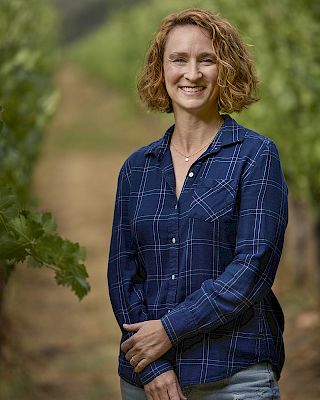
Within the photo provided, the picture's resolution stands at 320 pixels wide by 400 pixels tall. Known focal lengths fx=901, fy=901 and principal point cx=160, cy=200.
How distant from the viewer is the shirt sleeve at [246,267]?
2.29 meters

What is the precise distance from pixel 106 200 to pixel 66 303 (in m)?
5.96

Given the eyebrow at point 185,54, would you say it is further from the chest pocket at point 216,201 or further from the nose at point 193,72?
the chest pocket at point 216,201

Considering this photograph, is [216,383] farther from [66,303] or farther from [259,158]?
[66,303]

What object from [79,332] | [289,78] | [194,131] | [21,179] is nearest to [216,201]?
[194,131]

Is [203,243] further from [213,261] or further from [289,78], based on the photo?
[289,78]

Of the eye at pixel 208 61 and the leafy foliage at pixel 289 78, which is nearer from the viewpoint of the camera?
the eye at pixel 208 61

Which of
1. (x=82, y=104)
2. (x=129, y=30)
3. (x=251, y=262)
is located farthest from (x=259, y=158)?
(x=82, y=104)

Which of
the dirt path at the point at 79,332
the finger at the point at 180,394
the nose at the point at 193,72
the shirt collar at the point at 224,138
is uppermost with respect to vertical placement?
the dirt path at the point at 79,332

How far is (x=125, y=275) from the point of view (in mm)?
2477

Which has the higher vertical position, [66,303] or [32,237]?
[66,303]

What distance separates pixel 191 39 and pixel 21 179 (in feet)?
13.1

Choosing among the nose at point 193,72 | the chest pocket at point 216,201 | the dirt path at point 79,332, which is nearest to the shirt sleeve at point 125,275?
the chest pocket at point 216,201

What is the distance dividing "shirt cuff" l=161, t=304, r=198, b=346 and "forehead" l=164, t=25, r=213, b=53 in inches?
26.8

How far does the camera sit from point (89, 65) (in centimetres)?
4547
